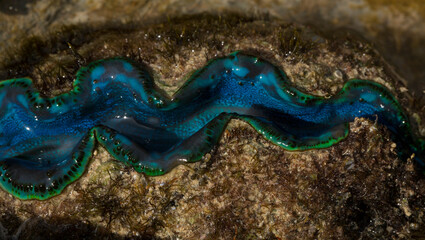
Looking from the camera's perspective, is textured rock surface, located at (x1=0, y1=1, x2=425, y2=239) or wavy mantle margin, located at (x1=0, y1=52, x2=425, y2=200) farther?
wavy mantle margin, located at (x1=0, y1=52, x2=425, y2=200)

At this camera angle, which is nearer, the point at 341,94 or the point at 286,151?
the point at 286,151

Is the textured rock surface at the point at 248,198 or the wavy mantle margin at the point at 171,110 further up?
the wavy mantle margin at the point at 171,110

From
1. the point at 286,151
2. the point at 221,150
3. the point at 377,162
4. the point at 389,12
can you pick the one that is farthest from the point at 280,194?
the point at 389,12

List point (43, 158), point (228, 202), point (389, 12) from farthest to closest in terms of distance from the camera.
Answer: point (389, 12), point (43, 158), point (228, 202)

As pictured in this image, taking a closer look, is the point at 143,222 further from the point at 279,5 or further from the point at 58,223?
the point at 279,5

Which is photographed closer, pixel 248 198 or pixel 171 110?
pixel 248 198

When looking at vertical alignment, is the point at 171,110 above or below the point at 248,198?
above

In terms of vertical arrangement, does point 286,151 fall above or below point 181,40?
below

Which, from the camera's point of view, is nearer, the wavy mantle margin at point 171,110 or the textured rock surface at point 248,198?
the textured rock surface at point 248,198

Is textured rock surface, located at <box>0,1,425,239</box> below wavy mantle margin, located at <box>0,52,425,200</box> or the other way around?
below

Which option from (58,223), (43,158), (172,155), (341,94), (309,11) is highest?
(309,11)

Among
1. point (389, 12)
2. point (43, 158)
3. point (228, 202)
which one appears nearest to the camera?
point (228, 202)
